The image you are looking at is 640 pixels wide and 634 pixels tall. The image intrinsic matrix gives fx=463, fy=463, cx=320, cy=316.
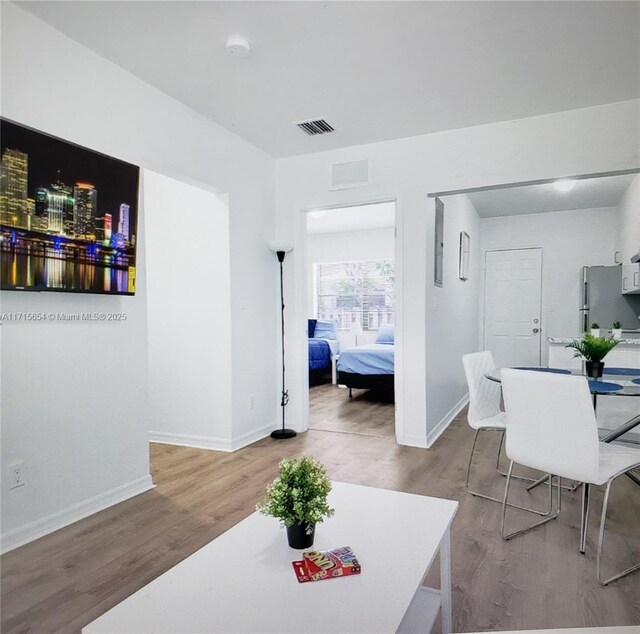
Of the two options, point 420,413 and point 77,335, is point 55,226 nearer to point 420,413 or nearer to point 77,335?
point 77,335

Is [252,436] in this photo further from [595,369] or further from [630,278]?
[630,278]

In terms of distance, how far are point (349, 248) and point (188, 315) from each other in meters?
4.82

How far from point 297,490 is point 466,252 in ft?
16.3

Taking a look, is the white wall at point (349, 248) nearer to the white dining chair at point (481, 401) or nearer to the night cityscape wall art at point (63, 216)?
the white dining chair at point (481, 401)

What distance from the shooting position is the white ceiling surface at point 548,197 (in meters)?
5.40

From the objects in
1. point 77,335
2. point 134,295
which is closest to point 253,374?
point 134,295

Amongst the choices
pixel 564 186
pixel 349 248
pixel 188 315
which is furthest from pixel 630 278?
pixel 188 315

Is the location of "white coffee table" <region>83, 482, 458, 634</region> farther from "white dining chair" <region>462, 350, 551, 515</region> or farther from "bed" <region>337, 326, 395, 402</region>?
"bed" <region>337, 326, 395, 402</region>

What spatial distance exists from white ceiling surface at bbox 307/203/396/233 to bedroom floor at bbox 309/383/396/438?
2520 mm

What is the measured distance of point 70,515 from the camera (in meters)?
2.52

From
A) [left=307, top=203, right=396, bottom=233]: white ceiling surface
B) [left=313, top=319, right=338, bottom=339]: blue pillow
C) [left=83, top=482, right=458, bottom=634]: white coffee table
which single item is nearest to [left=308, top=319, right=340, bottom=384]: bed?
[left=313, top=319, right=338, bottom=339]: blue pillow

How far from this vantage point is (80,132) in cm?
256

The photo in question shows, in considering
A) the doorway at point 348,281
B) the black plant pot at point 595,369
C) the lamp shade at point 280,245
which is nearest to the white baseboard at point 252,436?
the lamp shade at point 280,245

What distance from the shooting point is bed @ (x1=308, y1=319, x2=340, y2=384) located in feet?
23.8
